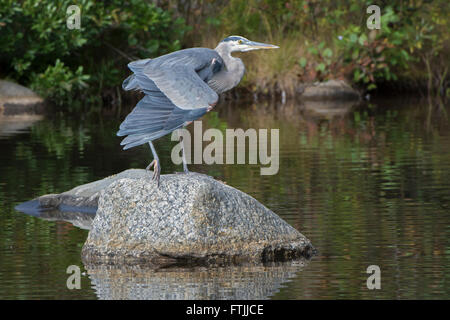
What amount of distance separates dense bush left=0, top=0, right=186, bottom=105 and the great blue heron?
644 inches

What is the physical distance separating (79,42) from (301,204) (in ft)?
48.3

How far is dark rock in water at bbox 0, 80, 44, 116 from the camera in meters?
27.3

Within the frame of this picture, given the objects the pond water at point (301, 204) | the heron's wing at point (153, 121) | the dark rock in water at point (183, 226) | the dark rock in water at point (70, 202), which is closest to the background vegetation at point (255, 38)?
the pond water at point (301, 204)

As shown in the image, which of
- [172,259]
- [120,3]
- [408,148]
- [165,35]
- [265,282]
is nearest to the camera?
[265,282]

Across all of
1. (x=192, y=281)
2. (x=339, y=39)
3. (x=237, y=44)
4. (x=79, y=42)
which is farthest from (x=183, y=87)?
(x=339, y=39)

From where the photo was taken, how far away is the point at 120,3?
27.2 metres

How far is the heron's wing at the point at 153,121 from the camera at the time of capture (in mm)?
8969

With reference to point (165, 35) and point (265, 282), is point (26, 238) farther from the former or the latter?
point (165, 35)

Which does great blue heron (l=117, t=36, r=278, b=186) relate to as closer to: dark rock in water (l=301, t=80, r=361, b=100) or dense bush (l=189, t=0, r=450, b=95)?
dense bush (l=189, t=0, r=450, b=95)

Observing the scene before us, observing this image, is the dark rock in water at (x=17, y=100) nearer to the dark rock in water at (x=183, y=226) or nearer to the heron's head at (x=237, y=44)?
the heron's head at (x=237, y=44)

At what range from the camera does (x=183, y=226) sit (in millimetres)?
9078

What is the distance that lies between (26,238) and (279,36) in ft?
68.1
